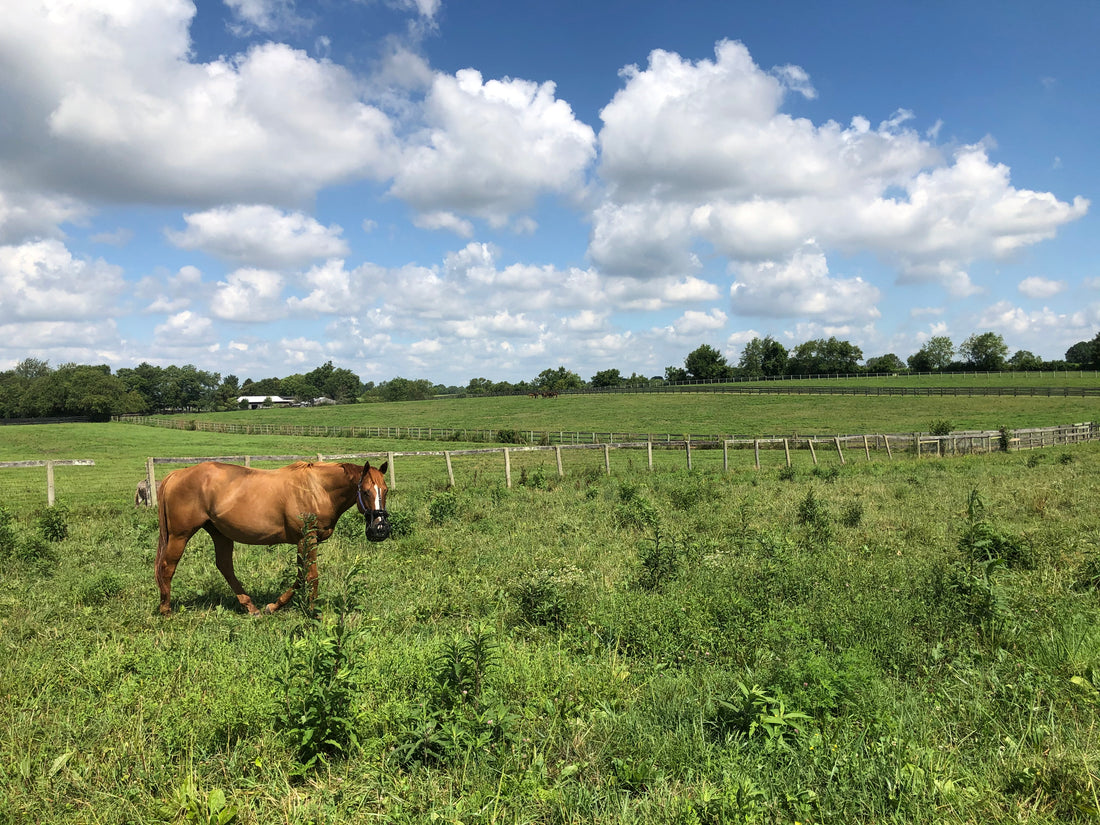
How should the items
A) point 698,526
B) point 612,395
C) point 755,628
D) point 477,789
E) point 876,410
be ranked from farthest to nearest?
point 612,395 < point 876,410 < point 698,526 < point 755,628 < point 477,789

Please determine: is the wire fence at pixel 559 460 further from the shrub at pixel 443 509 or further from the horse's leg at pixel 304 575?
the horse's leg at pixel 304 575

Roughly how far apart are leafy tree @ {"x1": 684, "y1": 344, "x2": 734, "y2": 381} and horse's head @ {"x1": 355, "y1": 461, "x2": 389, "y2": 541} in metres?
128

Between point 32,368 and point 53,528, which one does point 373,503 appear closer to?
point 53,528

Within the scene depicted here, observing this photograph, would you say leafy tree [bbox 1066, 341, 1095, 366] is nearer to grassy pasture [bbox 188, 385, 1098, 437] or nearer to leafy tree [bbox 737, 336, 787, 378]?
leafy tree [bbox 737, 336, 787, 378]

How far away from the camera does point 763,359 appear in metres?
142

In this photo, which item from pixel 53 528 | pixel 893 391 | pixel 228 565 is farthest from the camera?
pixel 893 391

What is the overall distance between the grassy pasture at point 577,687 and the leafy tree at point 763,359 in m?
128

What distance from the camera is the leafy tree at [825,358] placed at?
129375mm

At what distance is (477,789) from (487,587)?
381 centimetres

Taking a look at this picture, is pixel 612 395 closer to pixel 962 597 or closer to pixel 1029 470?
pixel 1029 470

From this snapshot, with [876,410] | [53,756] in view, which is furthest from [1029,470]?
[876,410]

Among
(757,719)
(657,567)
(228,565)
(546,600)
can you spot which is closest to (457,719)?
(757,719)

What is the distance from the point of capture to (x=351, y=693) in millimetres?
3738

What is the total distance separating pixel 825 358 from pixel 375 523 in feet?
461
